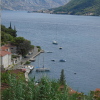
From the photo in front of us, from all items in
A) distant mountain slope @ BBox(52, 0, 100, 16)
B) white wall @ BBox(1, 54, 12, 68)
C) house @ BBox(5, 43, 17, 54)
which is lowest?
white wall @ BBox(1, 54, 12, 68)

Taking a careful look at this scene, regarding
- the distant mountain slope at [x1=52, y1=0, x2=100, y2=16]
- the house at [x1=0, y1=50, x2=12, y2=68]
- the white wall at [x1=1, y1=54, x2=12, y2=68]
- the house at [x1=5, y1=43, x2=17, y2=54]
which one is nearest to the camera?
the house at [x1=0, y1=50, x2=12, y2=68]

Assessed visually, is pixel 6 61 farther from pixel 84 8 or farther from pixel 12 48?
pixel 84 8

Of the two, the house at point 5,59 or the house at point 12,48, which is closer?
the house at point 5,59

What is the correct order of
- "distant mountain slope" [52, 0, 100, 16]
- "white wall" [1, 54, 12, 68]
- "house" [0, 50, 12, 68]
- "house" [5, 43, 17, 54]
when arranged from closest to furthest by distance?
1. "house" [0, 50, 12, 68]
2. "white wall" [1, 54, 12, 68]
3. "house" [5, 43, 17, 54]
4. "distant mountain slope" [52, 0, 100, 16]

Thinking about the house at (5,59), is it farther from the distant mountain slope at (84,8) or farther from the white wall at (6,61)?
the distant mountain slope at (84,8)

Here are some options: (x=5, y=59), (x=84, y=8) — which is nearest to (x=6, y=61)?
(x=5, y=59)

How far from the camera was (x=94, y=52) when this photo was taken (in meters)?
27.9

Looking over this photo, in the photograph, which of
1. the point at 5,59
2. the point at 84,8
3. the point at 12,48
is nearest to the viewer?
the point at 5,59

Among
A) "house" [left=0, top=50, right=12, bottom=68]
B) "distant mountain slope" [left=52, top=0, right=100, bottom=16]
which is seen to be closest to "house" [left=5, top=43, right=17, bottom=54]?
"house" [left=0, top=50, right=12, bottom=68]

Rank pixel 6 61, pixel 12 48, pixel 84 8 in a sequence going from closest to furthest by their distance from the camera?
pixel 6 61
pixel 12 48
pixel 84 8

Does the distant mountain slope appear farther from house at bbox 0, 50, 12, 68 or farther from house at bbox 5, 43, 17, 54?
house at bbox 0, 50, 12, 68

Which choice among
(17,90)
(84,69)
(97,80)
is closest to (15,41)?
(84,69)

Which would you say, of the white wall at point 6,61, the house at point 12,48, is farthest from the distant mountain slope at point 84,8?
the white wall at point 6,61

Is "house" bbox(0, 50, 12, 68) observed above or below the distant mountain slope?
below
